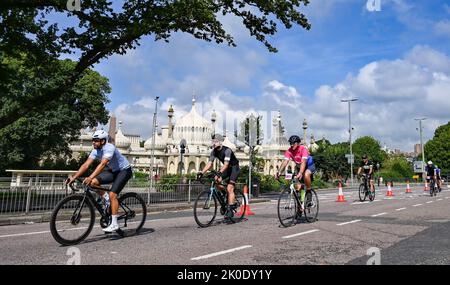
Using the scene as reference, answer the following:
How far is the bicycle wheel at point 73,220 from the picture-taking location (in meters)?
6.29

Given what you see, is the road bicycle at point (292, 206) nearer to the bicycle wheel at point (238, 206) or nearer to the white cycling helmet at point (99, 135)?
the bicycle wheel at point (238, 206)

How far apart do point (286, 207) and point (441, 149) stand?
8488 centimetres

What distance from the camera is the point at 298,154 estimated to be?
9.20 metres

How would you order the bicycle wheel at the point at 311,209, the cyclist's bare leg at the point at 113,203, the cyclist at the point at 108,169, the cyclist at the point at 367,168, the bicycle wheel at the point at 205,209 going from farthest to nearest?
the cyclist at the point at 367,168 → the bicycle wheel at the point at 311,209 → the bicycle wheel at the point at 205,209 → the cyclist's bare leg at the point at 113,203 → the cyclist at the point at 108,169

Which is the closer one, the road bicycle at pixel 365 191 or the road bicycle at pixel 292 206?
the road bicycle at pixel 292 206

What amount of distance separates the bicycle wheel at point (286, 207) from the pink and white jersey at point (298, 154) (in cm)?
75

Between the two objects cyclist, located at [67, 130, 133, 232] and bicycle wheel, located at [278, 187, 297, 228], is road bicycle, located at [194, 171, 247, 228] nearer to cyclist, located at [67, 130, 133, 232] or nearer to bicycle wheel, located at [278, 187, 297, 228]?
bicycle wheel, located at [278, 187, 297, 228]

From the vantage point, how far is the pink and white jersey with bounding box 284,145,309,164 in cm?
902

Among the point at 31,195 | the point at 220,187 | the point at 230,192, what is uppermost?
the point at 220,187

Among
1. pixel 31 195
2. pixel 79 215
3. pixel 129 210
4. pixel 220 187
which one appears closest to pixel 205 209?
pixel 220 187

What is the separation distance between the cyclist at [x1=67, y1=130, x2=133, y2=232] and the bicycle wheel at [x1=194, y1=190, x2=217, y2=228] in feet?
6.20

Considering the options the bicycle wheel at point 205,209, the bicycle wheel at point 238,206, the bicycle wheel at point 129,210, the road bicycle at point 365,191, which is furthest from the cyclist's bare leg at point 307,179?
the road bicycle at point 365,191

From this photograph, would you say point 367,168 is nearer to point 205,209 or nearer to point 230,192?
point 230,192

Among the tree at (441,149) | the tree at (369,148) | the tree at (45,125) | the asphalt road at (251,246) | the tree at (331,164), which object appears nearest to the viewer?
the asphalt road at (251,246)
